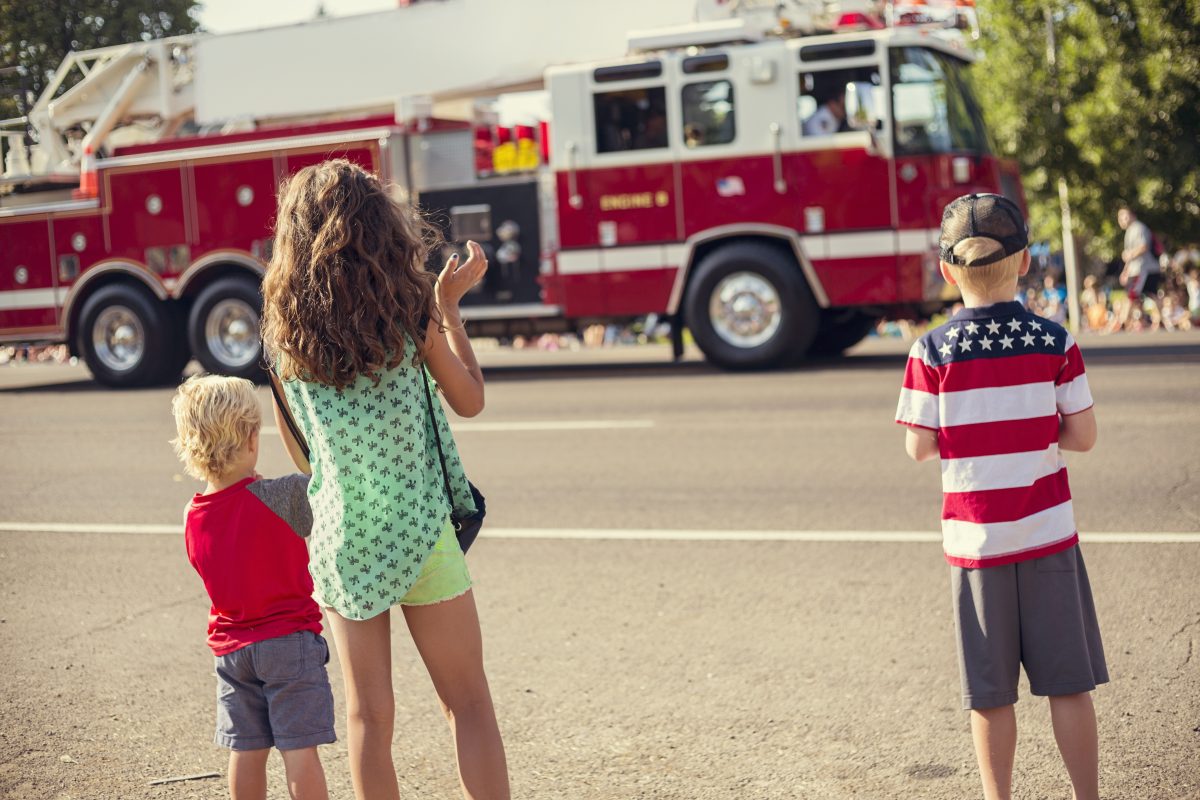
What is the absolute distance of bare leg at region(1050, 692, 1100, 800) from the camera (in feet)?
10.6

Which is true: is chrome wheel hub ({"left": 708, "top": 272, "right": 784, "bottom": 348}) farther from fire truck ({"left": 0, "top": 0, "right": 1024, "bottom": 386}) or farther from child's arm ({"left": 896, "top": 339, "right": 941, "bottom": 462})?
child's arm ({"left": 896, "top": 339, "right": 941, "bottom": 462})

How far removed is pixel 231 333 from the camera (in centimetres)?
1538

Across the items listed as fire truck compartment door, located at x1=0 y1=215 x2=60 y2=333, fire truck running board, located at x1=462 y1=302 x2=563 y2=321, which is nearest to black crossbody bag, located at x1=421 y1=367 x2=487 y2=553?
fire truck running board, located at x1=462 y1=302 x2=563 y2=321

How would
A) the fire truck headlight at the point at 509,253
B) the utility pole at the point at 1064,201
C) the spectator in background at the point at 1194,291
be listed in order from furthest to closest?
the utility pole at the point at 1064,201 → the spectator in background at the point at 1194,291 → the fire truck headlight at the point at 509,253

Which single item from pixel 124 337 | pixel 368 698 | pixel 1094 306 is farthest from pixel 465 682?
pixel 1094 306

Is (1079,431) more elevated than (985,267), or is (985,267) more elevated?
(985,267)

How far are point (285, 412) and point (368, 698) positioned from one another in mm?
699

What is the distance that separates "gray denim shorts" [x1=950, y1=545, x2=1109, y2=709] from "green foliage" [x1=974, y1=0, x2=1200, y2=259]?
21919 mm

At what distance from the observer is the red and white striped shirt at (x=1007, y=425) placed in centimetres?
325

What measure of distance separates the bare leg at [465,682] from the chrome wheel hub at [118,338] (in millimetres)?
13370

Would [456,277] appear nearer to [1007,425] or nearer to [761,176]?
[1007,425]

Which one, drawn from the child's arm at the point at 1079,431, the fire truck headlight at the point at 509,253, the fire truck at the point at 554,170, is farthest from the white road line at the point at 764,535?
the fire truck headlight at the point at 509,253

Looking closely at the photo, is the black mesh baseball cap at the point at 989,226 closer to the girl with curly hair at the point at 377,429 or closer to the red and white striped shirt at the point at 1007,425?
the red and white striped shirt at the point at 1007,425

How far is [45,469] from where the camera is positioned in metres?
10.2
